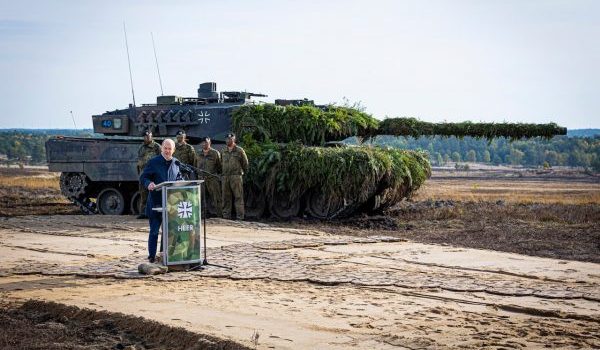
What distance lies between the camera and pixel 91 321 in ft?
30.7

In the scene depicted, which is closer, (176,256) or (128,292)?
(128,292)

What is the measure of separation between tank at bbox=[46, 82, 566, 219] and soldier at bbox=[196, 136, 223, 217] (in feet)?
1.92

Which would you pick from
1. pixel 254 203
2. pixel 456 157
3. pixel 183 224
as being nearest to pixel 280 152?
pixel 254 203

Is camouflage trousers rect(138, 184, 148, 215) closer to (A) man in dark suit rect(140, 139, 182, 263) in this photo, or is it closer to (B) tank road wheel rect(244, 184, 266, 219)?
(B) tank road wheel rect(244, 184, 266, 219)

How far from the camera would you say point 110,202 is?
76.8ft

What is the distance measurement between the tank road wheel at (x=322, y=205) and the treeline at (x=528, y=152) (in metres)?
59.1

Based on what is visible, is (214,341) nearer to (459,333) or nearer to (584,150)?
(459,333)

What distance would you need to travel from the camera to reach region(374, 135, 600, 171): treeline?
9062 cm

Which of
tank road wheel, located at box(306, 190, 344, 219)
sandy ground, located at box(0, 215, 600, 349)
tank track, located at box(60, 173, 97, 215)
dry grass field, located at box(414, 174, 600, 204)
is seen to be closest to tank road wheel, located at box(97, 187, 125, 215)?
tank track, located at box(60, 173, 97, 215)

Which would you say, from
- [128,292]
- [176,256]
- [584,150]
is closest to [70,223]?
[176,256]

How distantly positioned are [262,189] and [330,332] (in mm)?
13549

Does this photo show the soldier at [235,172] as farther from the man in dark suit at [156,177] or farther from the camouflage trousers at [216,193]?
the man in dark suit at [156,177]

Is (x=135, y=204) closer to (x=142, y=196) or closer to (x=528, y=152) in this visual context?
(x=142, y=196)

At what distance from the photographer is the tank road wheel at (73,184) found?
23.4 meters
